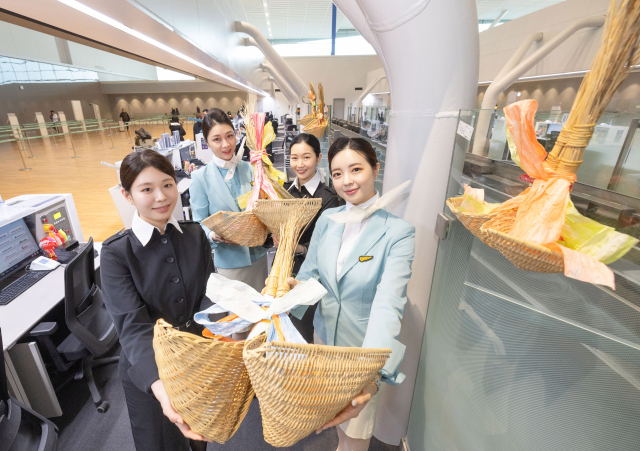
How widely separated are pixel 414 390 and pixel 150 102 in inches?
889

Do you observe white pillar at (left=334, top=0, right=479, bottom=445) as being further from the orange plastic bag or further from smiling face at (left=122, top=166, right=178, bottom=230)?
smiling face at (left=122, top=166, right=178, bottom=230)

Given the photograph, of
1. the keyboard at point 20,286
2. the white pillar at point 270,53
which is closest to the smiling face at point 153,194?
the keyboard at point 20,286

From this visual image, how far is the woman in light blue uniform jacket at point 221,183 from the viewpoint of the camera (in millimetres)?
1873

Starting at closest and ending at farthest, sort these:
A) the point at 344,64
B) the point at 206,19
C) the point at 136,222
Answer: the point at 136,222 < the point at 206,19 < the point at 344,64

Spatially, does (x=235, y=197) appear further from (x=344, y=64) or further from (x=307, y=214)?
(x=344, y=64)

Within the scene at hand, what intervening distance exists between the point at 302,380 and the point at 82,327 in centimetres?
222

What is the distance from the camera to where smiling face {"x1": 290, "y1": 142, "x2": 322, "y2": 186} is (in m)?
1.90

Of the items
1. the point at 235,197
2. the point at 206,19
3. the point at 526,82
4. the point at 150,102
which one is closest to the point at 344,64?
the point at 526,82

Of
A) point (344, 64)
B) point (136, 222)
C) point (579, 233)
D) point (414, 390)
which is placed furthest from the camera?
point (344, 64)

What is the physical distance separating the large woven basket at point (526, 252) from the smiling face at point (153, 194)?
1086 mm

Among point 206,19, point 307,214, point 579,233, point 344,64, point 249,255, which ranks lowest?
point 249,255

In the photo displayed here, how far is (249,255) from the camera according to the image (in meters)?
2.05

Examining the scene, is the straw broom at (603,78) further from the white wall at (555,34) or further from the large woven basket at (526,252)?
the white wall at (555,34)

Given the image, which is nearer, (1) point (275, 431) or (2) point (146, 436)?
(1) point (275, 431)
